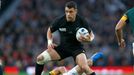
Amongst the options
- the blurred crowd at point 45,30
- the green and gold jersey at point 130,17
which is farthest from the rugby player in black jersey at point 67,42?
the blurred crowd at point 45,30

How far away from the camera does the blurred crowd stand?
24.5m

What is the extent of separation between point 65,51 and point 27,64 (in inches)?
395

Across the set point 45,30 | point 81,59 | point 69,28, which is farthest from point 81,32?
point 45,30

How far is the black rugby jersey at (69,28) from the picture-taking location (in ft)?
46.0

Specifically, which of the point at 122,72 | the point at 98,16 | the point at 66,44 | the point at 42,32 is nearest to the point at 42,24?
the point at 42,32

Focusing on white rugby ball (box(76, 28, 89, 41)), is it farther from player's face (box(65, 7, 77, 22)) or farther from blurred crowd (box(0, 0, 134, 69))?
blurred crowd (box(0, 0, 134, 69))

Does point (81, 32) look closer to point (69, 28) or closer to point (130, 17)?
point (69, 28)

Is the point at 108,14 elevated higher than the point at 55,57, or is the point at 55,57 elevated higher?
the point at 55,57

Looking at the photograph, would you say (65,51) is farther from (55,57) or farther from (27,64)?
(27,64)

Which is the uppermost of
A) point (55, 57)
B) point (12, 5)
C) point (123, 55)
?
point (55, 57)

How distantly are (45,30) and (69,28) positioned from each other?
482 inches

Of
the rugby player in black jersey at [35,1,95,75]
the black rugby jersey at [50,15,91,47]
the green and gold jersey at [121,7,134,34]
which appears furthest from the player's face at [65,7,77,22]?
the green and gold jersey at [121,7,134,34]

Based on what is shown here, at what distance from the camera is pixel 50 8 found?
1072 inches

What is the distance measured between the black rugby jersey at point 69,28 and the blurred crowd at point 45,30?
9349 mm
